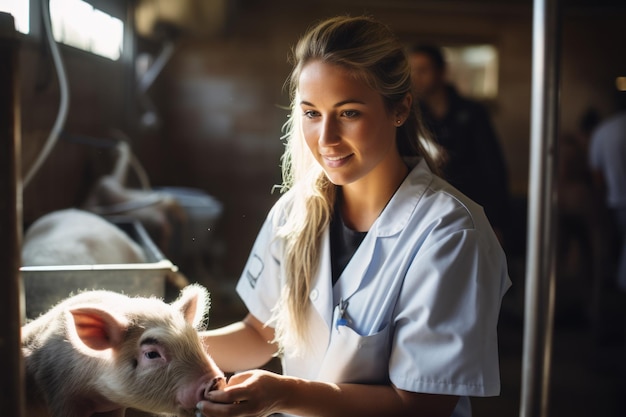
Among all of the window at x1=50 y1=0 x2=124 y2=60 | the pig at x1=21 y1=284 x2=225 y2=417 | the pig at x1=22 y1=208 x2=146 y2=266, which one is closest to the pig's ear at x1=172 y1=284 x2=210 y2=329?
the pig at x1=21 y1=284 x2=225 y2=417

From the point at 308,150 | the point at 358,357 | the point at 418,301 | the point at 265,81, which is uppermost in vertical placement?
the point at 265,81

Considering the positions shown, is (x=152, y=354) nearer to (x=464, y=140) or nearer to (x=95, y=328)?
(x=95, y=328)

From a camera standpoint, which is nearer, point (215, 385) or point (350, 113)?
point (215, 385)

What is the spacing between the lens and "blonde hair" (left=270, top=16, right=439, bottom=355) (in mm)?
1011

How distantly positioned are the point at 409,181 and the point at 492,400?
2.50 feet

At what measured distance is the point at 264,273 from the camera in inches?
49.0

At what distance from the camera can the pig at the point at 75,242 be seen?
1433mm

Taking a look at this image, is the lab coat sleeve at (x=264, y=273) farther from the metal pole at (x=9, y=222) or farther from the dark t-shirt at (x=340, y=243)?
the metal pole at (x=9, y=222)

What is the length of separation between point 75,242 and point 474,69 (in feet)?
13.6

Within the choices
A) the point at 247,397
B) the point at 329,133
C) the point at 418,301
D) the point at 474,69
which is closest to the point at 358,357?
the point at 418,301

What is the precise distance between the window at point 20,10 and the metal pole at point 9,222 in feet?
0.70

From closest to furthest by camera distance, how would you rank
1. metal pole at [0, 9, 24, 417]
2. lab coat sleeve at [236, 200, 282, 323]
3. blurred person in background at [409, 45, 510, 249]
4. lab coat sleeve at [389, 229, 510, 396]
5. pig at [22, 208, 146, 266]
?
metal pole at [0, 9, 24, 417] → lab coat sleeve at [389, 229, 510, 396] → lab coat sleeve at [236, 200, 282, 323] → blurred person in background at [409, 45, 510, 249] → pig at [22, 208, 146, 266]

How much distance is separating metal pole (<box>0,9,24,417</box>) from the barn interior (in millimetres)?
16

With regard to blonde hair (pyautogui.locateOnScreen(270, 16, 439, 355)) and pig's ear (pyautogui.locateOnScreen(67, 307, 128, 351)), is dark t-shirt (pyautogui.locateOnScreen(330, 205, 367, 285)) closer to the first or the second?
blonde hair (pyautogui.locateOnScreen(270, 16, 439, 355))
